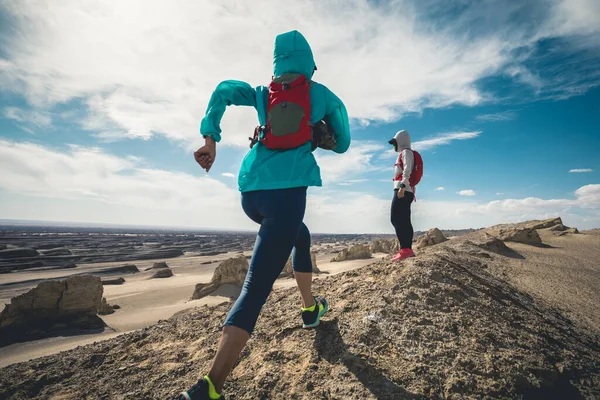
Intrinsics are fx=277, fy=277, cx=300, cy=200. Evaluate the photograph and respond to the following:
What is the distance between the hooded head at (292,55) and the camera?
204 cm

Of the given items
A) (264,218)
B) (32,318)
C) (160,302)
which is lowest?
(160,302)

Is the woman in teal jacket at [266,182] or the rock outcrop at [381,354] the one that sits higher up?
the woman in teal jacket at [266,182]

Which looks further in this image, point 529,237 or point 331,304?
point 529,237

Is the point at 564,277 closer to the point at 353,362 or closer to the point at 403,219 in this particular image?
the point at 403,219

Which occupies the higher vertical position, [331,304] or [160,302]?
[331,304]

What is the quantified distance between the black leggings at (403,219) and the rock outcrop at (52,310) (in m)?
8.86

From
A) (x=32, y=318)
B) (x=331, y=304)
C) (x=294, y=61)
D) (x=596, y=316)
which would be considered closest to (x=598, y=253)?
(x=596, y=316)

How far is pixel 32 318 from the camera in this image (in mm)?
7684

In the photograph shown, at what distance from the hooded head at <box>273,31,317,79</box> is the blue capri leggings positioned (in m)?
0.91

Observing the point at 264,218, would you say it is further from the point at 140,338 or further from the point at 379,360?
the point at 140,338

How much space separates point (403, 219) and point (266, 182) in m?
3.47

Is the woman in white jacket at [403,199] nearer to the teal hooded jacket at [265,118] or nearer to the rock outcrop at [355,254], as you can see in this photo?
the teal hooded jacket at [265,118]

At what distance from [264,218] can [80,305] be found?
31.8 ft

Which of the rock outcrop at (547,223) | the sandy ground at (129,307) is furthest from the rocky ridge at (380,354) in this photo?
the rock outcrop at (547,223)
